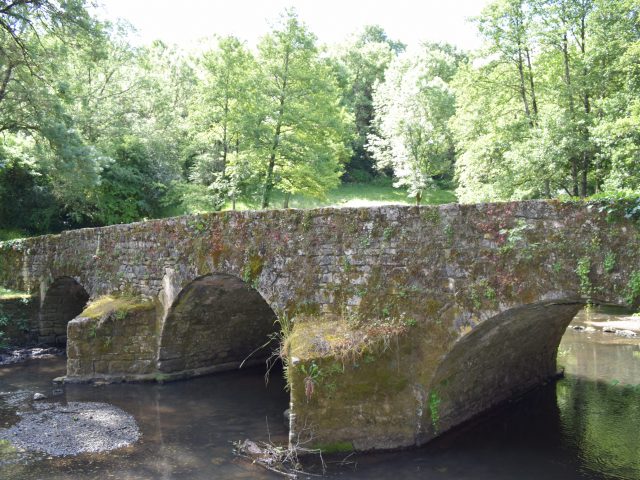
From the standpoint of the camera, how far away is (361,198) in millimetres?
31766

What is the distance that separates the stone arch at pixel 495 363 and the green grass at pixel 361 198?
16.9 metres

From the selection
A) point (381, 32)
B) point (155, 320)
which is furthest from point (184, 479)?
point (381, 32)

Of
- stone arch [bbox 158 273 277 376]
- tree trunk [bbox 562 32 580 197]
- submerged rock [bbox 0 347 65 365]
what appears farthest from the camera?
tree trunk [bbox 562 32 580 197]

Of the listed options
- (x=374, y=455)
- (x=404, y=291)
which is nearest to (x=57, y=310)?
(x=374, y=455)

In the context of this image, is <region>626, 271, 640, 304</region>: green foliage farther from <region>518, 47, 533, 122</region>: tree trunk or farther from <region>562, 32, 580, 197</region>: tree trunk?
<region>518, 47, 533, 122</region>: tree trunk

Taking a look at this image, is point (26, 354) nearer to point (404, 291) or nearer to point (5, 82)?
point (5, 82)

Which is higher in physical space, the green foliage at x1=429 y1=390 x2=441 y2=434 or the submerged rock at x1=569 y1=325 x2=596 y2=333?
the green foliage at x1=429 y1=390 x2=441 y2=434

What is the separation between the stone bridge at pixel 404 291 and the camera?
6273mm

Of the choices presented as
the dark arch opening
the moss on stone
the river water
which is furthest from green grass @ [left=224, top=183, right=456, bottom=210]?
the river water

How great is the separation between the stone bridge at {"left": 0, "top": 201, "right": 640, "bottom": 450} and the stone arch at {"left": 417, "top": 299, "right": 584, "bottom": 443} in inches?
1.5

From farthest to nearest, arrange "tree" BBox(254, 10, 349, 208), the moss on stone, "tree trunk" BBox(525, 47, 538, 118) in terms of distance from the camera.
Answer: "tree" BBox(254, 10, 349, 208) < "tree trunk" BBox(525, 47, 538, 118) < the moss on stone

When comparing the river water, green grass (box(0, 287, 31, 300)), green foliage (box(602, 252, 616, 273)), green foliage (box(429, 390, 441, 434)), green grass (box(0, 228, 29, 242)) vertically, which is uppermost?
green grass (box(0, 228, 29, 242))

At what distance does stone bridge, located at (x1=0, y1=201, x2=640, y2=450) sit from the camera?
627 cm

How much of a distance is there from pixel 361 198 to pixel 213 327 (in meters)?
20.2
